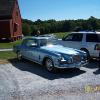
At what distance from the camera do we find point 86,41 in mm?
14219

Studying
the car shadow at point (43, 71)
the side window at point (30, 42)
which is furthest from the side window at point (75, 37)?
the car shadow at point (43, 71)

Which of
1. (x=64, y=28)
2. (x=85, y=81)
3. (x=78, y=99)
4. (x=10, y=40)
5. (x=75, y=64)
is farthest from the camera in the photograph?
(x=64, y=28)

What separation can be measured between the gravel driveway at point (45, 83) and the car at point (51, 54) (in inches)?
15.1

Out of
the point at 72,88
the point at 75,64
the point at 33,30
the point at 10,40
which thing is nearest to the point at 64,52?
the point at 75,64

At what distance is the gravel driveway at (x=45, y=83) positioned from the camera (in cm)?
782

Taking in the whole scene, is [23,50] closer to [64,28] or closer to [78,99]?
[78,99]

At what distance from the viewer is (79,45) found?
47.4 feet

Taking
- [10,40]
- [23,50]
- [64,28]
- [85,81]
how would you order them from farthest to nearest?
[64,28] < [10,40] < [23,50] < [85,81]

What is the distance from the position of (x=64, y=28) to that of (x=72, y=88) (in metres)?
58.3

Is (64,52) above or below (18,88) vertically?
above

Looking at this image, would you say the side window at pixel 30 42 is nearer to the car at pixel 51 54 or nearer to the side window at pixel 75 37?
the car at pixel 51 54

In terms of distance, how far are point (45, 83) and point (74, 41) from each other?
6017 millimetres

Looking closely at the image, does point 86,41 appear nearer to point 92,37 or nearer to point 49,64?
point 92,37

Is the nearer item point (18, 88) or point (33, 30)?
point (18, 88)
